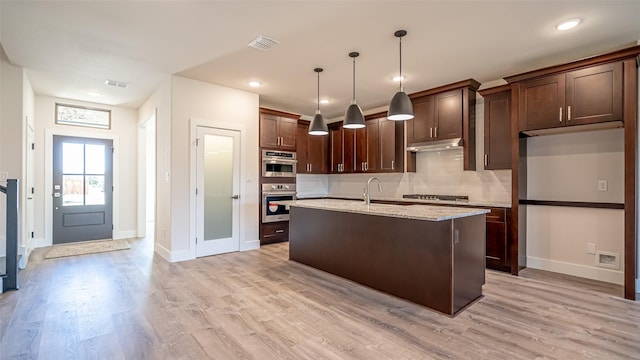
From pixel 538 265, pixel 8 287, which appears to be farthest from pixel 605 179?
pixel 8 287

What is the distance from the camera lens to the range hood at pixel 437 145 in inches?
189

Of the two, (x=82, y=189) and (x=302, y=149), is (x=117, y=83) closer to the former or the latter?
(x=82, y=189)

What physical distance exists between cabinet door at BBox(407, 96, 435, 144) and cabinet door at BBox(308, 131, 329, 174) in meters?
2.16

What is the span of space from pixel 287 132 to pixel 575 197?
462 cm

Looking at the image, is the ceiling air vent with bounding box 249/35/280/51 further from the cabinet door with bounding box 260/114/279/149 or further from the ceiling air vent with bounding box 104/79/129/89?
the ceiling air vent with bounding box 104/79/129/89

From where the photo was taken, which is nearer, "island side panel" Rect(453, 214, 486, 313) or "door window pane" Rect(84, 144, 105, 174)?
"island side panel" Rect(453, 214, 486, 313)

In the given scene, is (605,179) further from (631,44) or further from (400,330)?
(400,330)

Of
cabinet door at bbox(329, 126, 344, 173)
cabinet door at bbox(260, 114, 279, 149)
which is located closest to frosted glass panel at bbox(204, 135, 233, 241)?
cabinet door at bbox(260, 114, 279, 149)

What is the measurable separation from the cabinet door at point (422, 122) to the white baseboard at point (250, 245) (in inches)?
127

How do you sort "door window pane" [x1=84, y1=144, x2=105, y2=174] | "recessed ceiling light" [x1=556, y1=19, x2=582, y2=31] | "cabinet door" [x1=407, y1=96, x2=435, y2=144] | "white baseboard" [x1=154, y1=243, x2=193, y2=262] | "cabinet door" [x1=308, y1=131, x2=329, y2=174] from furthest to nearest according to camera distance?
"cabinet door" [x1=308, y1=131, x2=329, y2=174]
"door window pane" [x1=84, y1=144, x2=105, y2=174]
"cabinet door" [x1=407, y1=96, x2=435, y2=144]
"white baseboard" [x1=154, y1=243, x2=193, y2=262]
"recessed ceiling light" [x1=556, y1=19, x2=582, y2=31]

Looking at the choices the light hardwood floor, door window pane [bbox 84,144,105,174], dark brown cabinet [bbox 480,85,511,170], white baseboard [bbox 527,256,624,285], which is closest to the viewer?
the light hardwood floor

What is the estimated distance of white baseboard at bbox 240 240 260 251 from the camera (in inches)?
212

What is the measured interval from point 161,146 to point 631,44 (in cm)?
630

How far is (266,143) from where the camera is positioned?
19.0 ft
